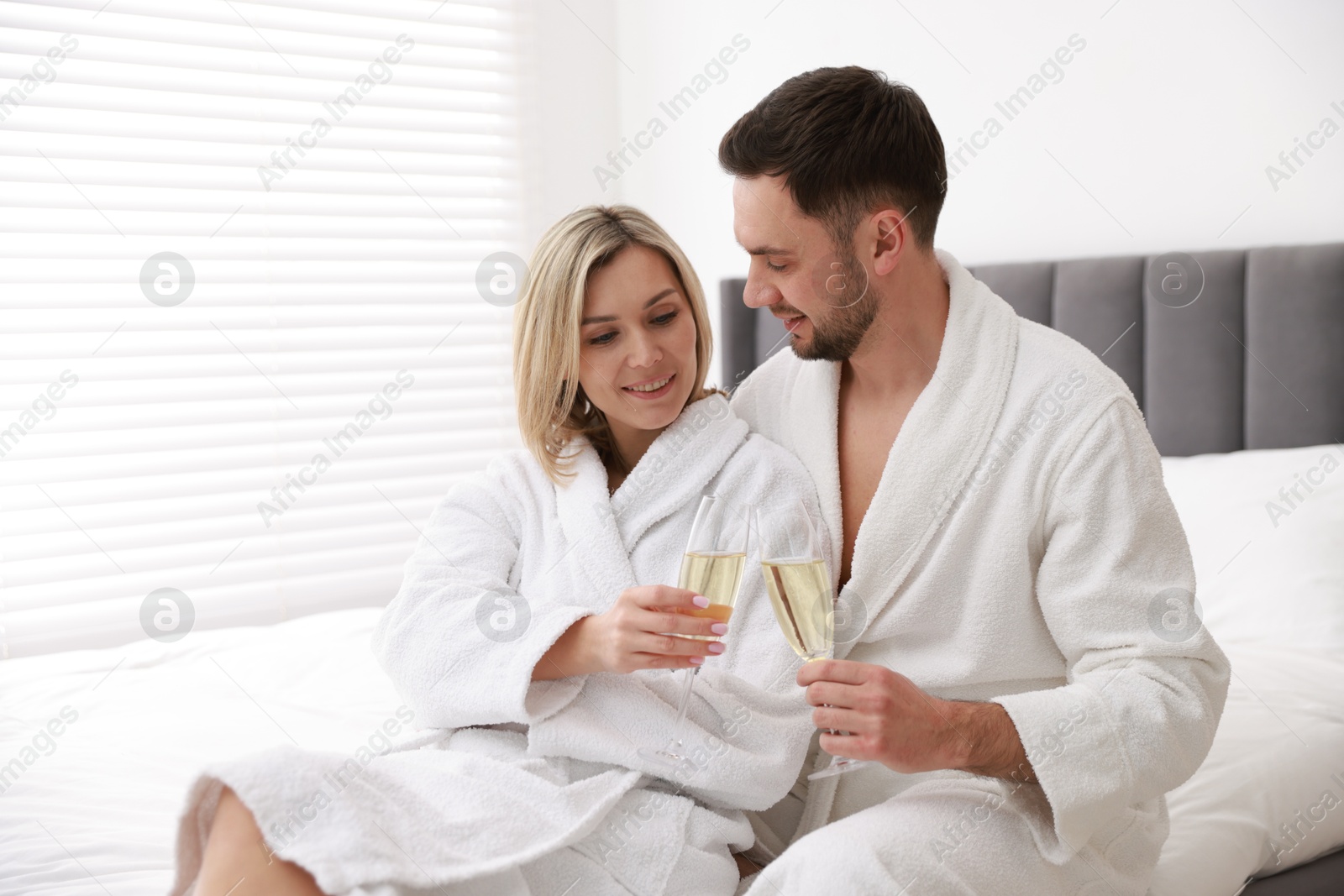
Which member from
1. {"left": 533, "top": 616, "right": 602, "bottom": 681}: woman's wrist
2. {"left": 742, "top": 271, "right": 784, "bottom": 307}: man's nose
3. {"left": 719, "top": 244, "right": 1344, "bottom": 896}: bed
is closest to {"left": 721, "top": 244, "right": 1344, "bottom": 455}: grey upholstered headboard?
{"left": 719, "top": 244, "right": 1344, "bottom": 896}: bed

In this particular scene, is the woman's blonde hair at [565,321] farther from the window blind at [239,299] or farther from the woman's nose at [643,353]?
the window blind at [239,299]

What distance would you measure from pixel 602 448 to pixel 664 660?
1.86 ft

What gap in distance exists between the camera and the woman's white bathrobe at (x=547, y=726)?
108 cm

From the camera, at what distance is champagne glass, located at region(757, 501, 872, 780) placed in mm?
1115

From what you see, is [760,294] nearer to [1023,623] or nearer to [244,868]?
[1023,623]

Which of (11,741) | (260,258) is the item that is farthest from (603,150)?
(11,741)

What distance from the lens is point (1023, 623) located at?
1.41 m

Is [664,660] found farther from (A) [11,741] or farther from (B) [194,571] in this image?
(B) [194,571]

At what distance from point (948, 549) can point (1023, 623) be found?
0.13 meters

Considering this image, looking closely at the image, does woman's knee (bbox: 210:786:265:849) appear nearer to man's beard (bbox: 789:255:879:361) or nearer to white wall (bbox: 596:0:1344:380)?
man's beard (bbox: 789:255:879:361)

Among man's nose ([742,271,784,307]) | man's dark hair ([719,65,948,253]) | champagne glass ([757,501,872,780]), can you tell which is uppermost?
man's dark hair ([719,65,948,253])

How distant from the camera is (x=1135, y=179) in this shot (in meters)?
2.33

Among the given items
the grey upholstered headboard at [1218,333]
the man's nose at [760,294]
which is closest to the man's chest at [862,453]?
the man's nose at [760,294]

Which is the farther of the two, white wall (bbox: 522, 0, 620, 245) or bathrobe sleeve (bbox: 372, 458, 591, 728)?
white wall (bbox: 522, 0, 620, 245)
